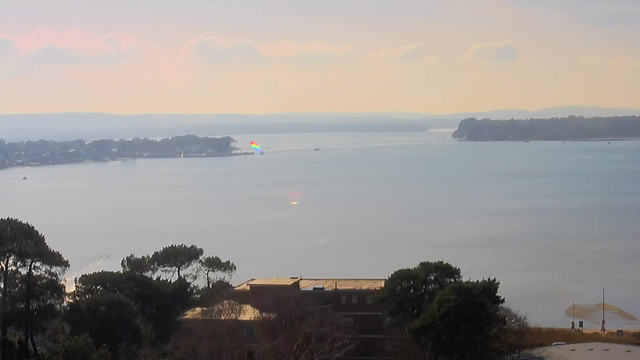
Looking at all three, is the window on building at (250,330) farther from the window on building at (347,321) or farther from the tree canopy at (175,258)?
the tree canopy at (175,258)

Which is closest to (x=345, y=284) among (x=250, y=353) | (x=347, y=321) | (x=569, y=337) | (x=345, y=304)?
(x=345, y=304)

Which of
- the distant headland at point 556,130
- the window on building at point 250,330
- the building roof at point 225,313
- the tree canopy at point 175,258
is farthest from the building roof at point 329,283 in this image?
the distant headland at point 556,130

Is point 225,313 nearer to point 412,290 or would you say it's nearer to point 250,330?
point 250,330

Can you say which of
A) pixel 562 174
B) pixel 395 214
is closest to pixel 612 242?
pixel 395 214

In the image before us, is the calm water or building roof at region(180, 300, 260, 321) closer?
→ building roof at region(180, 300, 260, 321)

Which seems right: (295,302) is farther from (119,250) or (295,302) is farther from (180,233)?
(180,233)

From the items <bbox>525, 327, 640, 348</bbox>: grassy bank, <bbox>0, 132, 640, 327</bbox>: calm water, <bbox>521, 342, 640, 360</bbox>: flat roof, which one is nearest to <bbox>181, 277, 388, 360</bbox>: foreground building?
<bbox>521, 342, 640, 360</bbox>: flat roof

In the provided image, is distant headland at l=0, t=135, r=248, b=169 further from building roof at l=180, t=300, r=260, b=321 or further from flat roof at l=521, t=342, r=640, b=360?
flat roof at l=521, t=342, r=640, b=360
